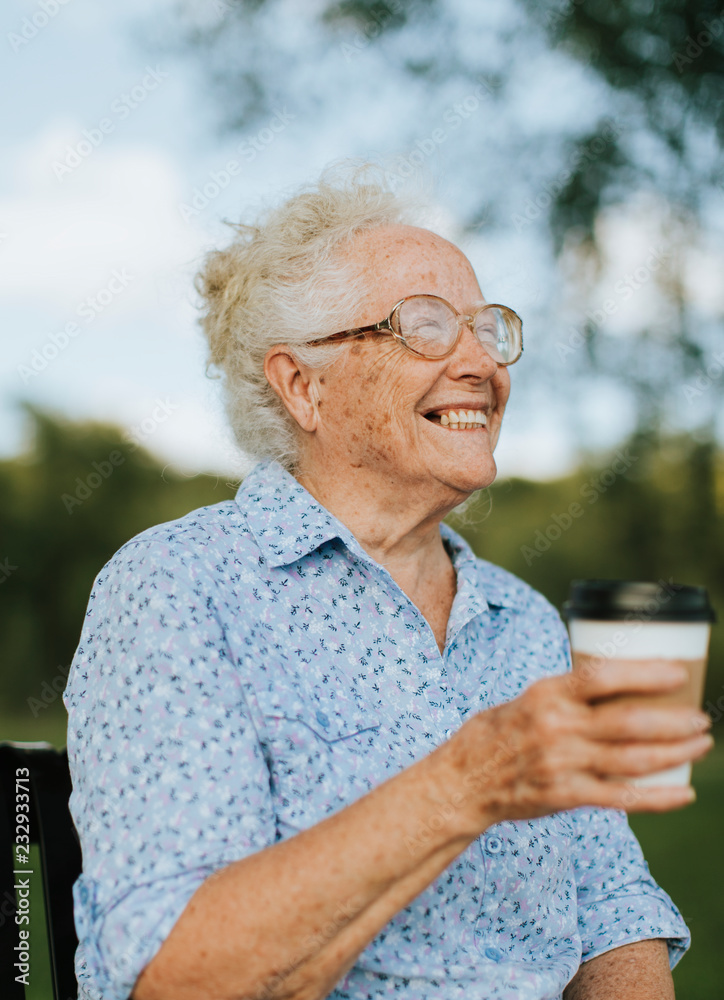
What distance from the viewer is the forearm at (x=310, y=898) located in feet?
3.45

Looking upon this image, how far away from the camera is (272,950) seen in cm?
107

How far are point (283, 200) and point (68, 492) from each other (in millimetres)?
5010

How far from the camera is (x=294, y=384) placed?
1866 mm

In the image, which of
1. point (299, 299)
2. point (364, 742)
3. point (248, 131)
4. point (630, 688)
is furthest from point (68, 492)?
point (630, 688)

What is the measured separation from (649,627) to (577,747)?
151 millimetres

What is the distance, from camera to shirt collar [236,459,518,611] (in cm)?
157

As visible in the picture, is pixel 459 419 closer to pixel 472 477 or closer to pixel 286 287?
pixel 472 477

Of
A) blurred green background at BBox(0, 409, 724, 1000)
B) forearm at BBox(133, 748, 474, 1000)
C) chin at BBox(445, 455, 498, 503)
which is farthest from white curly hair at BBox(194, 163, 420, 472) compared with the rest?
blurred green background at BBox(0, 409, 724, 1000)

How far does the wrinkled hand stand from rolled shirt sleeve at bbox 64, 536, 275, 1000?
1.14ft

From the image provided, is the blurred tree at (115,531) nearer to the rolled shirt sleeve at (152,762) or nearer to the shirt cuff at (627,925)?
the shirt cuff at (627,925)

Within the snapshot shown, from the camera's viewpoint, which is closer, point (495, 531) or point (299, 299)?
point (299, 299)

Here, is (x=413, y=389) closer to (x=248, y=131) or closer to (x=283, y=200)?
(x=283, y=200)

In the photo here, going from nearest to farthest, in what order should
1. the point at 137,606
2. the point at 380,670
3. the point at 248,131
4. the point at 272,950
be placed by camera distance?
1. the point at 272,950
2. the point at 137,606
3. the point at 380,670
4. the point at 248,131

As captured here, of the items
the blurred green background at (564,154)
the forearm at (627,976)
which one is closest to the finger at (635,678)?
the forearm at (627,976)
